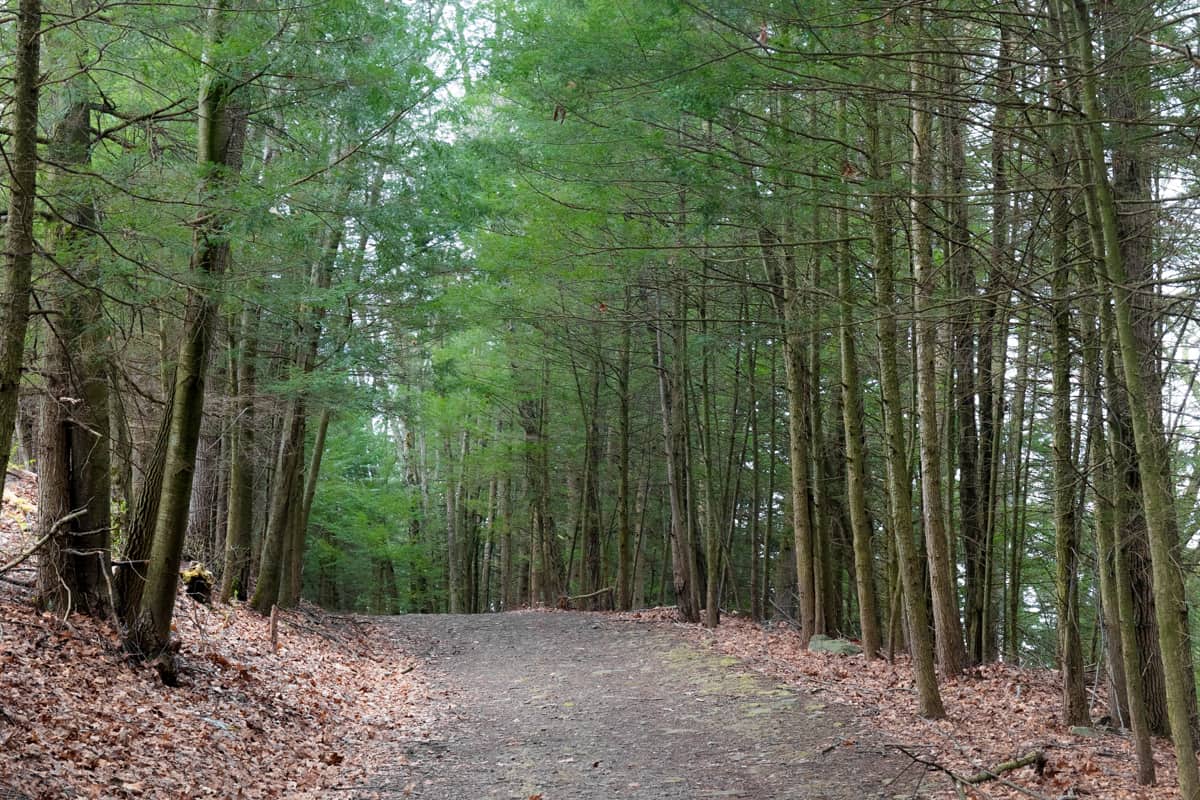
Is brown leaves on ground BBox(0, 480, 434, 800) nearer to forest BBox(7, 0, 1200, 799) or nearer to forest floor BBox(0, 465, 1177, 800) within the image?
forest floor BBox(0, 465, 1177, 800)

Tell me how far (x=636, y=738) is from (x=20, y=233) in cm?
630

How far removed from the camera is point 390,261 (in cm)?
1120

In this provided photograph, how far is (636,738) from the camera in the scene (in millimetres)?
8359

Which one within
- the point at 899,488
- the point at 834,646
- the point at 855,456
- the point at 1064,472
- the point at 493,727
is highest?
the point at 855,456

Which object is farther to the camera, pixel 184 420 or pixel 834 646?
pixel 834 646

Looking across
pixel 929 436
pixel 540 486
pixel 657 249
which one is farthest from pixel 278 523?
pixel 540 486

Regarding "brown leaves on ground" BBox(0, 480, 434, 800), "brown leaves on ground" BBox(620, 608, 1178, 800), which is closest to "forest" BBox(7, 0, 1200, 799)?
"brown leaves on ground" BBox(620, 608, 1178, 800)

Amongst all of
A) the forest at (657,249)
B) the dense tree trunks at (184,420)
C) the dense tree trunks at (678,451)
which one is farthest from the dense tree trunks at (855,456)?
the dense tree trunks at (184,420)

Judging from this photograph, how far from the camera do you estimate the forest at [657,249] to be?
562 cm

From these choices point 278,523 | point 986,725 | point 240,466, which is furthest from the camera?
point 278,523

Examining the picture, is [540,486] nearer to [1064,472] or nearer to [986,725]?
[986,725]

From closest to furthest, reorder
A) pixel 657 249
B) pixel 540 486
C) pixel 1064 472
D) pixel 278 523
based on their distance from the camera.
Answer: pixel 657 249, pixel 1064 472, pixel 278 523, pixel 540 486

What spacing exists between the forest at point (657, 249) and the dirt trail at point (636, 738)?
4.74 feet

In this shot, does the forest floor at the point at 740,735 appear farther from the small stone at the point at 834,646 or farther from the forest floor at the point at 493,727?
the small stone at the point at 834,646
